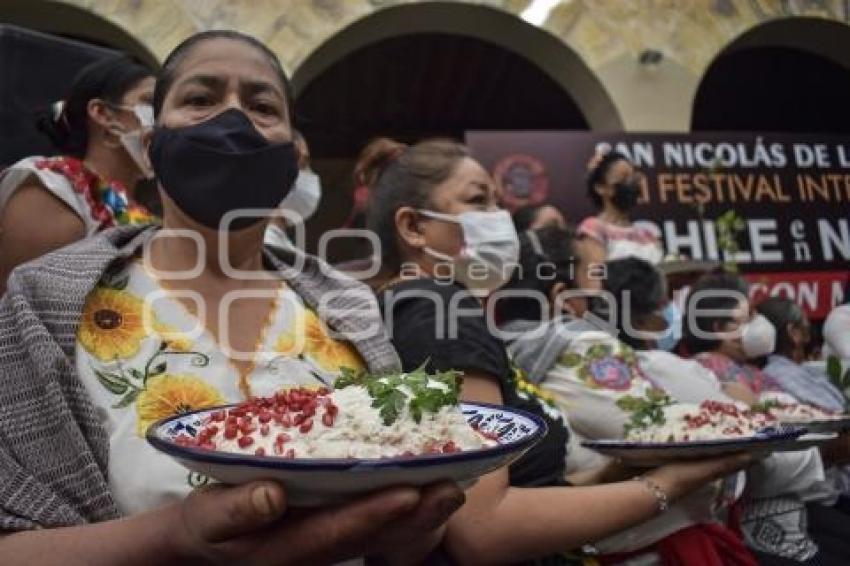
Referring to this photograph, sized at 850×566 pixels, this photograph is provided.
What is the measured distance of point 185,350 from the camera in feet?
4.25

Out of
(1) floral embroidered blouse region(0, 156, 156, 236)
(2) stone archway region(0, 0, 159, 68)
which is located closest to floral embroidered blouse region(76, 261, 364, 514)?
(1) floral embroidered blouse region(0, 156, 156, 236)

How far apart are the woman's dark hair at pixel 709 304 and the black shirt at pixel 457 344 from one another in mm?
2133

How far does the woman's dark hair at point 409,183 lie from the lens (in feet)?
6.54

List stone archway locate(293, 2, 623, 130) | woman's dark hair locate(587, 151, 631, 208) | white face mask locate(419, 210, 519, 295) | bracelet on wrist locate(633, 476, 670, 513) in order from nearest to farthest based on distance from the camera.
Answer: bracelet on wrist locate(633, 476, 670, 513), white face mask locate(419, 210, 519, 295), woman's dark hair locate(587, 151, 631, 208), stone archway locate(293, 2, 623, 130)

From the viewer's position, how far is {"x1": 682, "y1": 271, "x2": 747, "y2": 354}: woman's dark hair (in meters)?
3.67

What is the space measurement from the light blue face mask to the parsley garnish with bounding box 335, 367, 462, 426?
8.57 feet

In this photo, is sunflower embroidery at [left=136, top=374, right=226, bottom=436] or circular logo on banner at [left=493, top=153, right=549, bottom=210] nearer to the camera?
sunflower embroidery at [left=136, top=374, right=226, bottom=436]

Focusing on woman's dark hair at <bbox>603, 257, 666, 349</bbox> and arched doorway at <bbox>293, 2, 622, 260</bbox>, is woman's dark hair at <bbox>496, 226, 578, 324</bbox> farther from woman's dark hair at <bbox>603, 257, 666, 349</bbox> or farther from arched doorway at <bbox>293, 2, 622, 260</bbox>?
arched doorway at <bbox>293, 2, 622, 260</bbox>

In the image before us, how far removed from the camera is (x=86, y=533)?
1043 millimetres

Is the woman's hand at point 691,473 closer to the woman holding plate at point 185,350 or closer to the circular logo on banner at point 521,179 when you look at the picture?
the woman holding plate at point 185,350

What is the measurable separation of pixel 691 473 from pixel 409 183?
937 millimetres

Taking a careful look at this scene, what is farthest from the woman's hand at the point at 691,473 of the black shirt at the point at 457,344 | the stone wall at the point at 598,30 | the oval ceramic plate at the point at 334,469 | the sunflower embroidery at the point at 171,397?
the stone wall at the point at 598,30

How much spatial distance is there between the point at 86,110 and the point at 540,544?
1.88 metres

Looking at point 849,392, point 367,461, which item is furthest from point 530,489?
point 849,392
